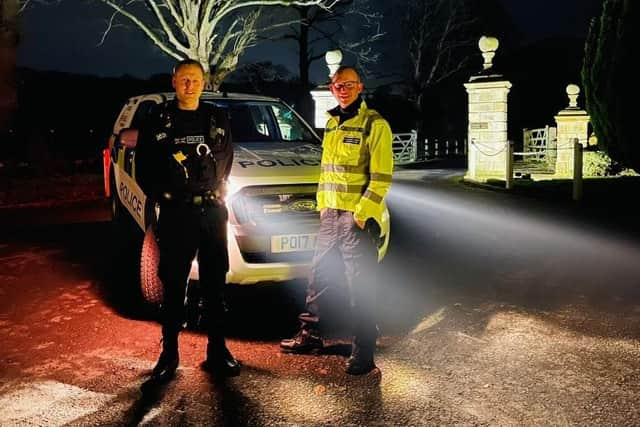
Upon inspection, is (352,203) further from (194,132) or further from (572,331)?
(572,331)

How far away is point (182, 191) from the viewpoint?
173 inches

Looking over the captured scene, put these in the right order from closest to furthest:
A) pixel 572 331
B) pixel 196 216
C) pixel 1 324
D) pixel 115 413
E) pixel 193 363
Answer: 1. pixel 115 413
2. pixel 196 216
3. pixel 193 363
4. pixel 572 331
5. pixel 1 324

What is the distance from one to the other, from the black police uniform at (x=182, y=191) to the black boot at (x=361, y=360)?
2.80ft

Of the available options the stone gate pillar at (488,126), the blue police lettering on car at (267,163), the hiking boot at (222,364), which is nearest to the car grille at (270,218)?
the blue police lettering on car at (267,163)

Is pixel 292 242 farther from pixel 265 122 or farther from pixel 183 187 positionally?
pixel 265 122

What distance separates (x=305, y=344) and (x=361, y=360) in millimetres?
552

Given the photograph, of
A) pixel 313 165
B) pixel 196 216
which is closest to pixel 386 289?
pixel 313 165

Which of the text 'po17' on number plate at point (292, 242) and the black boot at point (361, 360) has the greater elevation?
the text 'po17' on number plate at point (292, 242)

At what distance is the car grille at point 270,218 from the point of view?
5.48 meters

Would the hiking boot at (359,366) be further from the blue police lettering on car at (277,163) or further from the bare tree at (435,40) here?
the bare tree at (435,40)

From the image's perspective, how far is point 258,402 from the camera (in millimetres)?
A: 4062

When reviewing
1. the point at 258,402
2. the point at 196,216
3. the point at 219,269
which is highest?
the point at 196,216

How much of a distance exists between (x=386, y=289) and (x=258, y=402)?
2891mm

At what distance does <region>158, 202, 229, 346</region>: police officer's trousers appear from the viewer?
439cm
